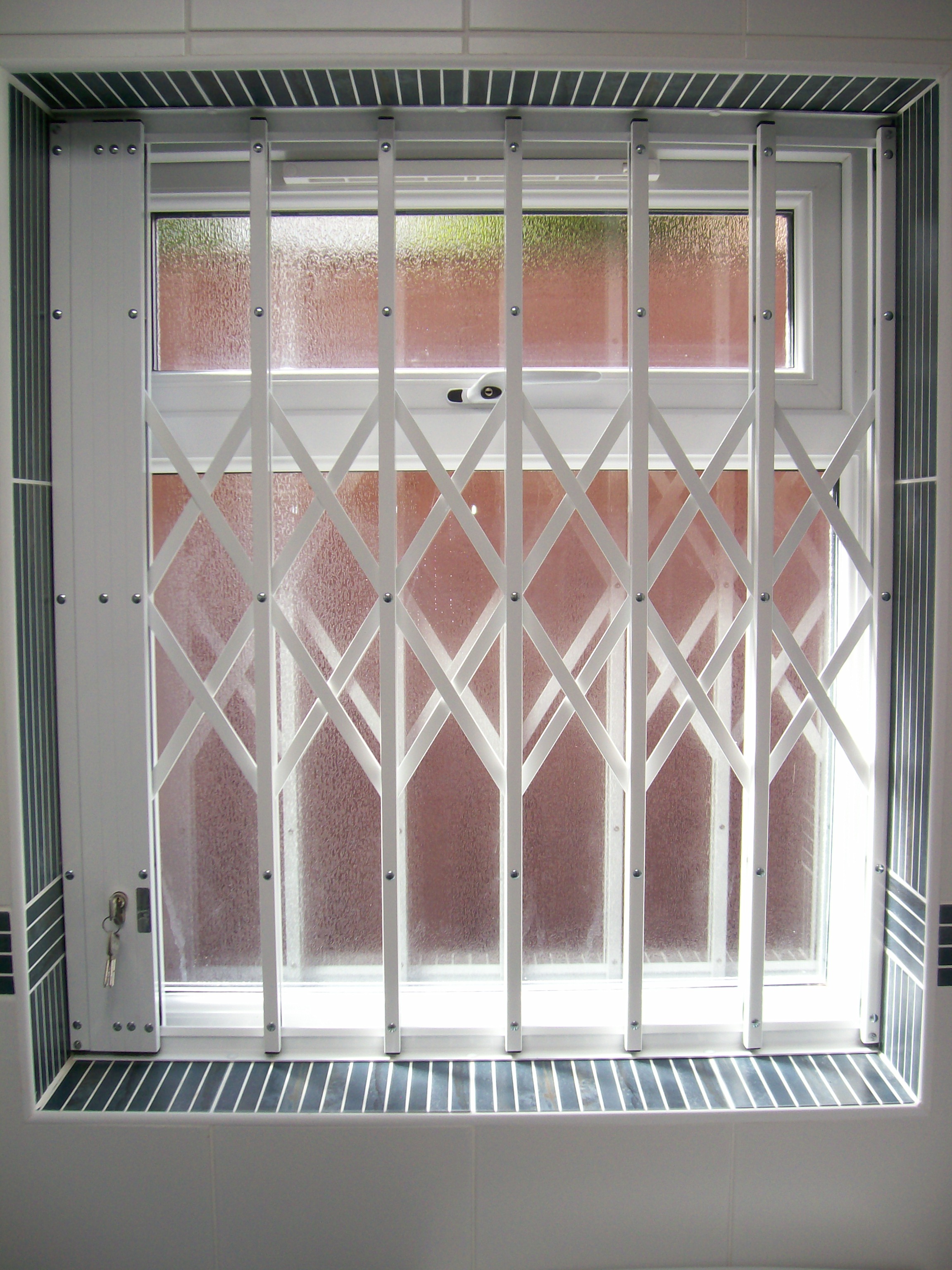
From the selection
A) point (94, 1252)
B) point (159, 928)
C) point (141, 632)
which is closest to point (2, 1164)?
point (94, 1252)

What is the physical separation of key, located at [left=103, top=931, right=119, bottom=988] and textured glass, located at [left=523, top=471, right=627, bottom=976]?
64 cm

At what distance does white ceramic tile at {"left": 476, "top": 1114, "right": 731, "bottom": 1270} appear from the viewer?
1064 millimetres

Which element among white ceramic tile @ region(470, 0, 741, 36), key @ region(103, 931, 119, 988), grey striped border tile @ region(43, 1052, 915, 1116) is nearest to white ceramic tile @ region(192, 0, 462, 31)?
white ceramic tile @ region(470, 0, 741, 36)

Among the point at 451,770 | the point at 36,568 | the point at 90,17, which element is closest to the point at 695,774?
the point at 451,770

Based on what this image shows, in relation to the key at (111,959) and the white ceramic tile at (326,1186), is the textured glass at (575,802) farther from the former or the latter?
the key at (111,959)

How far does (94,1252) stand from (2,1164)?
0.18m

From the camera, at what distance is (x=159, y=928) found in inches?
46.7

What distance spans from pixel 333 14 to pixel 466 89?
19 centimetres

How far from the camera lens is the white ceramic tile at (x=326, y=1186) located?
3.48 feet

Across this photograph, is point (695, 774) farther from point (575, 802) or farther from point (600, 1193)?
point (600, 1193)

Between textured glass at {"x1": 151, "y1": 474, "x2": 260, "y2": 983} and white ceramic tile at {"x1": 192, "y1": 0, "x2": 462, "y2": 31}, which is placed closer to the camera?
white ceramic tile at {"x1": 192, "y1": 0, "x2": 462, "y2": 31}

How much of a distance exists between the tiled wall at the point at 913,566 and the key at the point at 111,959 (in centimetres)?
119

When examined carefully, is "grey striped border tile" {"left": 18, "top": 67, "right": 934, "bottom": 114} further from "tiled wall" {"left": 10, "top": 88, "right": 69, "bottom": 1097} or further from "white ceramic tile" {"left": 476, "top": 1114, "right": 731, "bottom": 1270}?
"white ceramic tile" {"left": 476, "top": 1114, "right": 731, "bottom": 1270}

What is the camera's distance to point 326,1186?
3.49ft
